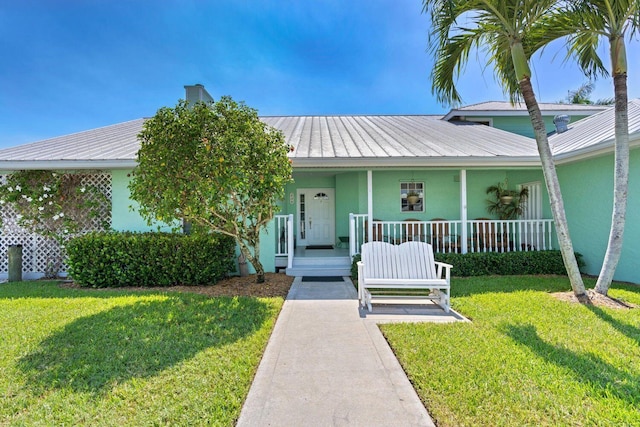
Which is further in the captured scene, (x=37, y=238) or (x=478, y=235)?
(x=478, y=235)

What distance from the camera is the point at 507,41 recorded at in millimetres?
6172

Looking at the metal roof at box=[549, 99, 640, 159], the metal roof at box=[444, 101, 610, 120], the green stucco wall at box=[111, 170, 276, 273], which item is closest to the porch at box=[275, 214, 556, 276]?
the green stucco wall at box=[111, 170, 276, 273]

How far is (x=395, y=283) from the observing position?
551cm

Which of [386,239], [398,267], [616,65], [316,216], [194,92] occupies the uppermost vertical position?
[194,92]

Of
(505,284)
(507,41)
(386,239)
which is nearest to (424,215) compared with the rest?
(386,239)

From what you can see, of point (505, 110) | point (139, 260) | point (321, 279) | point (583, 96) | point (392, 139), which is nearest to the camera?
point (139, 260)

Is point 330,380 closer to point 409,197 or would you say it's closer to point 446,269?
point 446,269

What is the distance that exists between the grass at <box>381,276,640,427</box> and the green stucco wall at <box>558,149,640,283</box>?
7.14 ft

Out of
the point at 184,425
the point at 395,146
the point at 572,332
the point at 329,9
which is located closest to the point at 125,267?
the point at 184,425

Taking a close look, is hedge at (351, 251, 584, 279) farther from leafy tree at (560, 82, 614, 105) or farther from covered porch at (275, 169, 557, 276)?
leafy tree at (560, 82, 614, 105)

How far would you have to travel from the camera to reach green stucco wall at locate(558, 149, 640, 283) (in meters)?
6.87

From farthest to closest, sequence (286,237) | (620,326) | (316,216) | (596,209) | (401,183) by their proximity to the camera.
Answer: (316,216) < (401,183) < (286,237) < (596,209) < (620,326)

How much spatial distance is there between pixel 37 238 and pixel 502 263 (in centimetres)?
1238

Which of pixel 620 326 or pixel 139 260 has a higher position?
pixel 139 260
